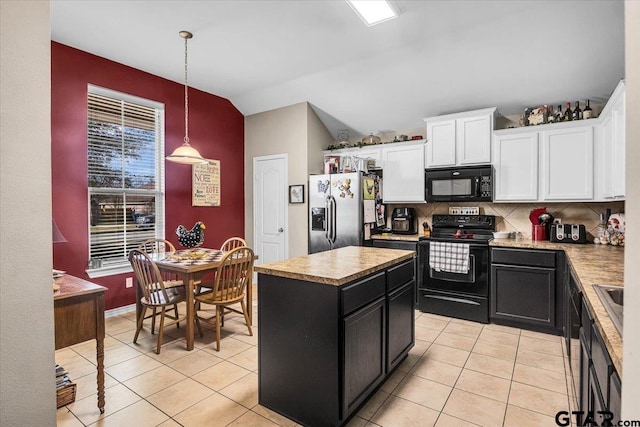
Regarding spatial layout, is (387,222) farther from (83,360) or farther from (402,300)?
(83,360)

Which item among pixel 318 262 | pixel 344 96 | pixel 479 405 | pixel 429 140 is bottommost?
pixel 479 405

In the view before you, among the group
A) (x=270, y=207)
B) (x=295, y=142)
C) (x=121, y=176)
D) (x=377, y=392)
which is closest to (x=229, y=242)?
(x=270, y=207)

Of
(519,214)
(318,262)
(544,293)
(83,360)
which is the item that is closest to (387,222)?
(519,214)

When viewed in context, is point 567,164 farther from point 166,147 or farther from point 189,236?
point 166,147

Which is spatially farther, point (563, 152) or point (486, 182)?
point (486, 182)

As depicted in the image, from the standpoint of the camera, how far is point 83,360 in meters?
2.81

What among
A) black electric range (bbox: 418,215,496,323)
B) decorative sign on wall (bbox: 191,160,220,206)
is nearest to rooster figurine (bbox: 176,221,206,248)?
decorative sign on wall (bbox: 191,160,220,206)

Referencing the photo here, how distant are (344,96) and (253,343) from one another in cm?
325

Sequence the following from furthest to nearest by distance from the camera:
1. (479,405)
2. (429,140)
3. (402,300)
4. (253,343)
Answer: (429,140)
(253,343)
(402,300)
(479,405)

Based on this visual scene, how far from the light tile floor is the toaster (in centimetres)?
104

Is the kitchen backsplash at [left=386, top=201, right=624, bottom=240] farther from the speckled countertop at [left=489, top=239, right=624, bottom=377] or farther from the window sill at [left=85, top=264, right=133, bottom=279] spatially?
the window sill at [left=85, top=264, right=133, bottom=279]

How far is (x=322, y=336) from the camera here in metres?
1.86

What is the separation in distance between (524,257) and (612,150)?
4.00 feet

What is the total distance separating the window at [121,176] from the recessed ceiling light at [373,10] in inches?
112
